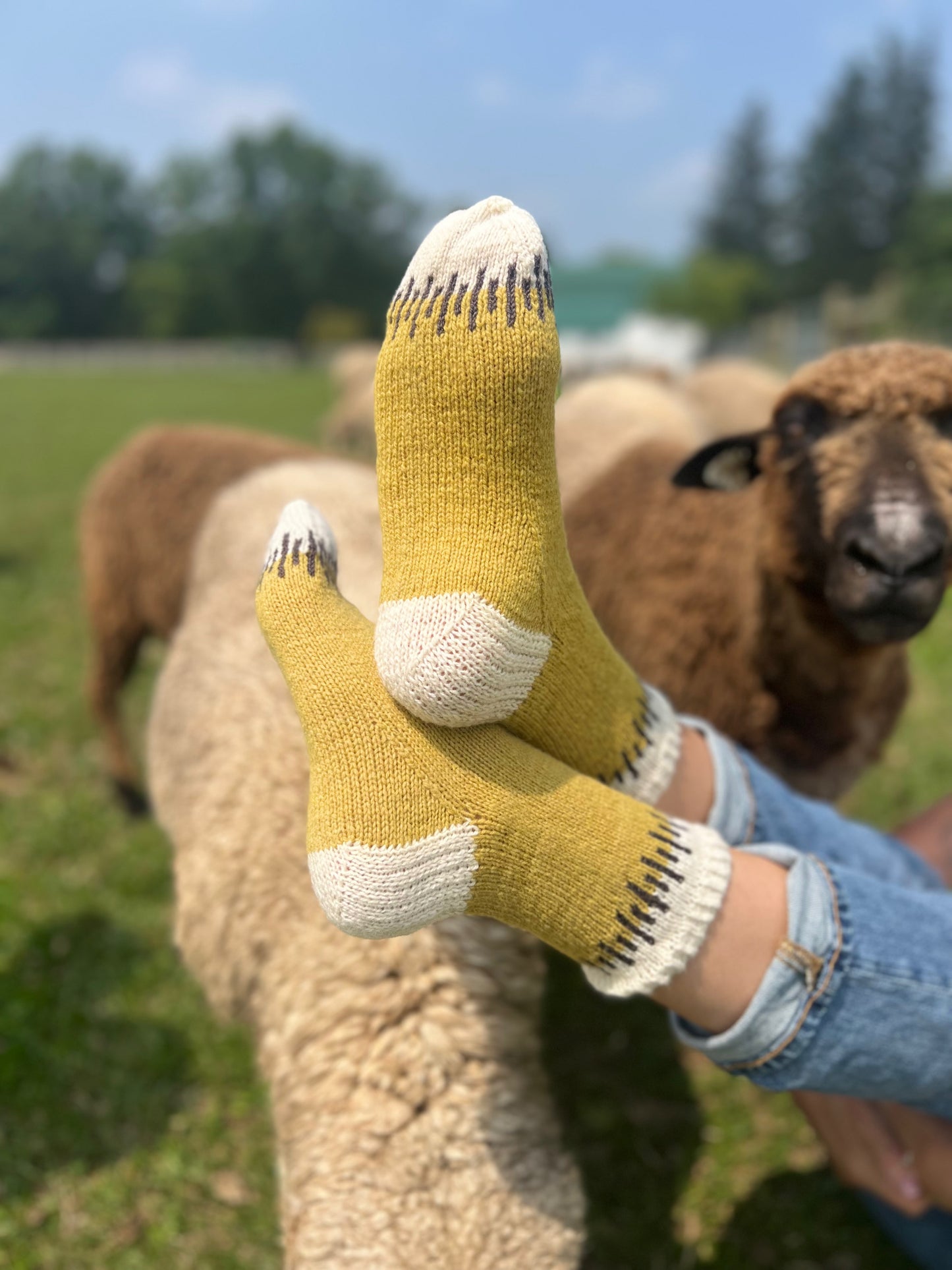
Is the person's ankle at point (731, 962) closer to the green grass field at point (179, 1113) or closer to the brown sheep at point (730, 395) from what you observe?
the green grass field at point (179, 1113)

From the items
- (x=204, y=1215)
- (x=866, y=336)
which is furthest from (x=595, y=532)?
(x=866, y=336)

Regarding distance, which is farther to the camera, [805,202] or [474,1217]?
[805,202]

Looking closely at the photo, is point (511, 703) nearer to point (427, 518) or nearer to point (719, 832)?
point (427, 518)

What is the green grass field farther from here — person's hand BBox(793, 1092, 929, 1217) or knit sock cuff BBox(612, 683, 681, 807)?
knit sock cuff BBox(612, 683, 681, 807)

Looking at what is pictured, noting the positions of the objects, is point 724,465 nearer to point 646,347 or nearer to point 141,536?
point 141,536

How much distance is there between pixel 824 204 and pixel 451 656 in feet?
223

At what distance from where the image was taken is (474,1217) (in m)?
1.45

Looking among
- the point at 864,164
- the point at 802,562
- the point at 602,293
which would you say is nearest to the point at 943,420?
the point at 802,562

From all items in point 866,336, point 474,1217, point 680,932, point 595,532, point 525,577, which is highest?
point 866,336

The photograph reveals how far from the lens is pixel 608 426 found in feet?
13.6

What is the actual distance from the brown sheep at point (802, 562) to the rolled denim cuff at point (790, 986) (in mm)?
863

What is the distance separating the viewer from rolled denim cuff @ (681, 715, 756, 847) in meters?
1.66

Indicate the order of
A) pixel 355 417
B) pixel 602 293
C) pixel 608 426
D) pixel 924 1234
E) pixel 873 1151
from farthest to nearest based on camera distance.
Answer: pixel 602 293
pixel 355 417
pixel 608 426
pixel 924 1234
pixel 873 1151

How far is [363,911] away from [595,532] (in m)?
2.14
